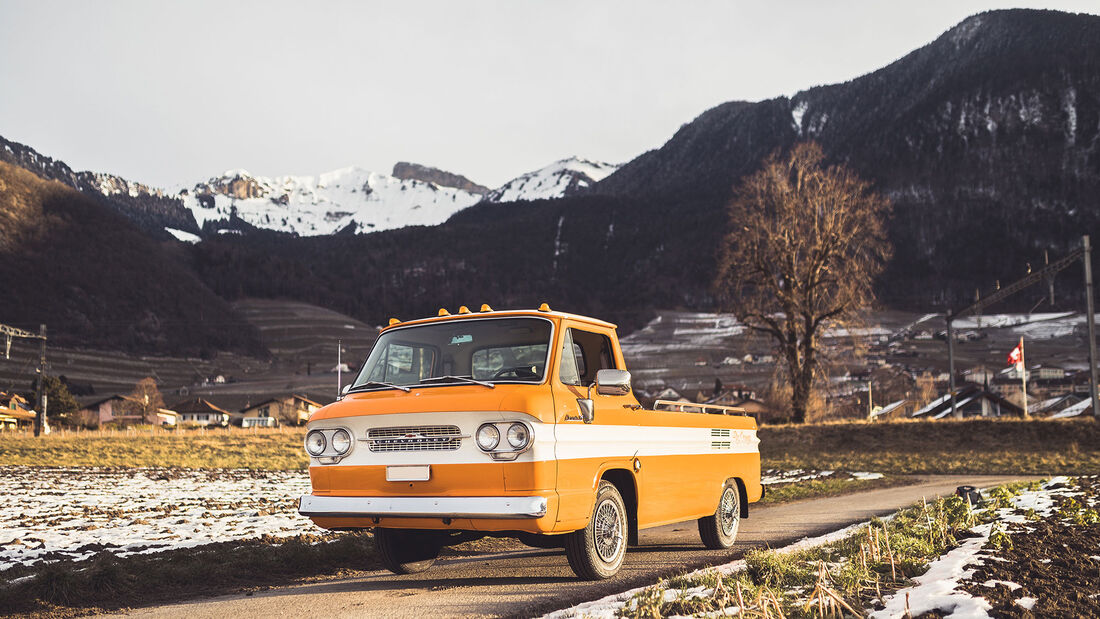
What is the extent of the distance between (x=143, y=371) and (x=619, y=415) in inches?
7860

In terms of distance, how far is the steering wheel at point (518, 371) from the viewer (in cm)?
807

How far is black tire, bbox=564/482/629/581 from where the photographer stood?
25.8ft

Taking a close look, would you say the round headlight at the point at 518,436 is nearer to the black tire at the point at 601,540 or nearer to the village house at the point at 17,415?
the black tire at the point at 601,540

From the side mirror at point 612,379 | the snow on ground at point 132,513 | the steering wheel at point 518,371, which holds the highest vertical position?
the steering wheel at point 518,371

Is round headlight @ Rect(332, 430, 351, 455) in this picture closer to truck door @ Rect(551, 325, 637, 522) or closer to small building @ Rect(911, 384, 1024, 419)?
truck door @ Rect(551, 325, 637, 522)

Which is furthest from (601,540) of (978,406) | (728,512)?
(978,406)

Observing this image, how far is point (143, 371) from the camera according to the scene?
188 metres

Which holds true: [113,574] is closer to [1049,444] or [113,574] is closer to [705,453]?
[705,453]

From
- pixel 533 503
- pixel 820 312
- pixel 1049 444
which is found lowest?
pixel 1049 444

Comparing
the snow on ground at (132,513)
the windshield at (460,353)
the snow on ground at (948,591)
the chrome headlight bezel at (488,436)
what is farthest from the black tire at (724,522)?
the snow on ground at (132,513)

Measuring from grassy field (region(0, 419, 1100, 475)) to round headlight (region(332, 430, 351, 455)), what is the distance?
22.3 meters

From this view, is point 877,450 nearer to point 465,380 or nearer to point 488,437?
point 465,380

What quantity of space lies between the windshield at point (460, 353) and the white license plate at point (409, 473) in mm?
855

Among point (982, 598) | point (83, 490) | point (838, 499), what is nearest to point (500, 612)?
point (982, 598)
